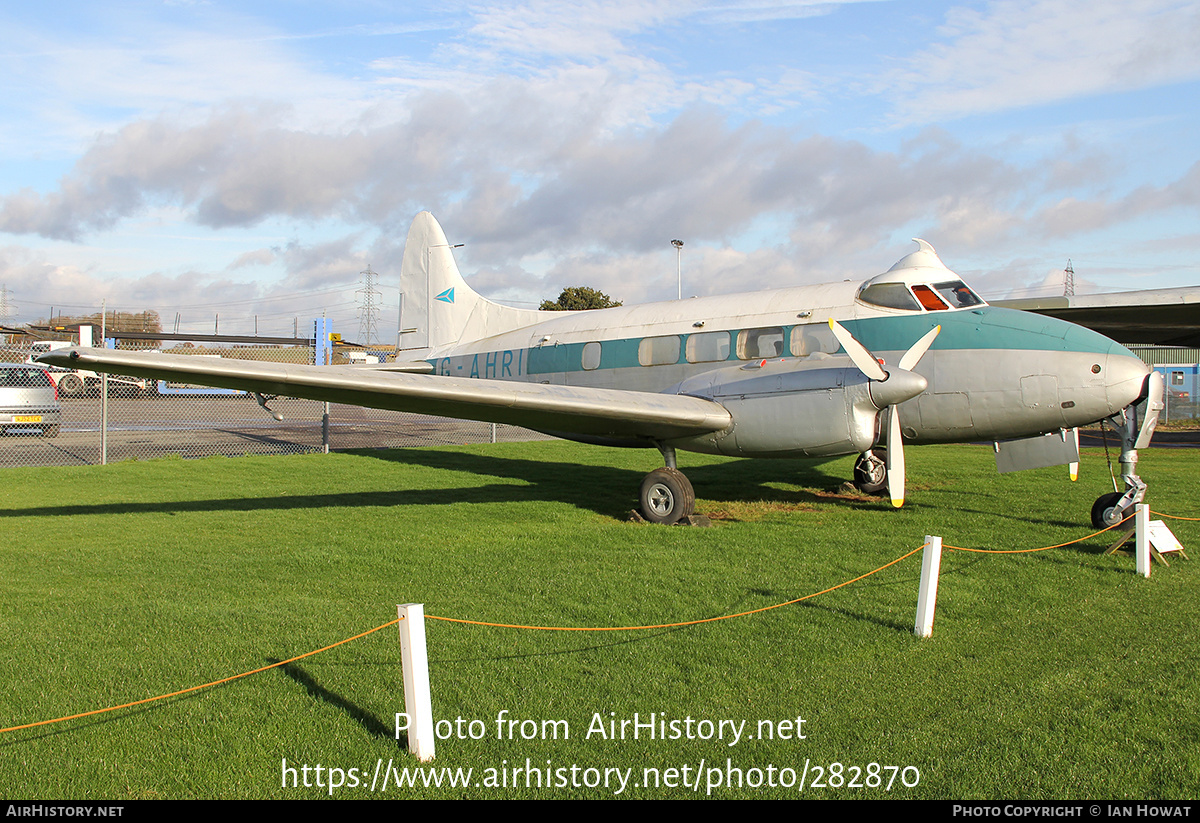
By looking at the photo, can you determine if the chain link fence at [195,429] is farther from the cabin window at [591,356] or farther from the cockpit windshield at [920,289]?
the cockpit windshield at [920,289]

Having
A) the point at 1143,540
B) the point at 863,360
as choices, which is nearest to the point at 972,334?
the point at 863,360

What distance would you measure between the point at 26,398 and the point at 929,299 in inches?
832

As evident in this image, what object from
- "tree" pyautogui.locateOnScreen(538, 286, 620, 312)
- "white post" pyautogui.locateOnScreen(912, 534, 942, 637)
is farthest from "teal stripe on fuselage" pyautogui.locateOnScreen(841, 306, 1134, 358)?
"tree" pyautogui.locateOnScreen(538, 286, 620, 312)

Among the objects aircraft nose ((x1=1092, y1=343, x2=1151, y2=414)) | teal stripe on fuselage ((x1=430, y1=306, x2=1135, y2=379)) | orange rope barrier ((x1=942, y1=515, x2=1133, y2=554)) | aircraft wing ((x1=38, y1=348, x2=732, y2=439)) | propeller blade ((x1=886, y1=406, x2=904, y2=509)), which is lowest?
orange rope barrier ((x1=942, y1=515, x2=1133, y2=554))

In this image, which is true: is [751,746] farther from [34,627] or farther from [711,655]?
[34,627]

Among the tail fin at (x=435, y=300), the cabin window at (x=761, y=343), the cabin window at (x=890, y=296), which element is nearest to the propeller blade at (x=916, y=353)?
the cabin window at (x=890, y=296)

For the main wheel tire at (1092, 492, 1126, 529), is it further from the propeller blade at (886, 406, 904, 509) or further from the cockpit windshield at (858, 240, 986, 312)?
the cockpit windshield at (858, 240, 986, 312)

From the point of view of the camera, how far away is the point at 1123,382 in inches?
361

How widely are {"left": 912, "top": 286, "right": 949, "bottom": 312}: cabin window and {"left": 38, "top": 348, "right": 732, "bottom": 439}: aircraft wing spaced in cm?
331

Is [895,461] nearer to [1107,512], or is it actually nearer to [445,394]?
[1107,512]

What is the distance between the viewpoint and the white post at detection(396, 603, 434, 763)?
11.6 ft

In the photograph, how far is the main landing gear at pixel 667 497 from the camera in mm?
10336

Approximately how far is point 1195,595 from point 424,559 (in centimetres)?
723

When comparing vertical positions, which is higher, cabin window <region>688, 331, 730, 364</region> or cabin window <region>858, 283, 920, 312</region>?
cabin window <region>858, 283, 920, 312</region>
